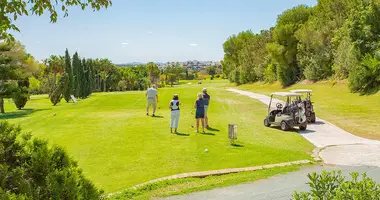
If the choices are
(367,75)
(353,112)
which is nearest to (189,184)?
(353,112)

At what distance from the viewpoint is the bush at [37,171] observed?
142 inches

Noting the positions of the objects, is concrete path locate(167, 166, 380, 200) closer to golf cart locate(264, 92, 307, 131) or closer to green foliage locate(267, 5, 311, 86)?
golf cart locate(264, 92, 307, 131)

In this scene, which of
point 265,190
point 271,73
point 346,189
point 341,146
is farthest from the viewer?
point 271,73

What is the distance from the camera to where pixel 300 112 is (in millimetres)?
16719

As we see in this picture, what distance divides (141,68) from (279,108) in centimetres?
11632

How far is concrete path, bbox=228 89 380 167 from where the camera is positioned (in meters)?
10.6

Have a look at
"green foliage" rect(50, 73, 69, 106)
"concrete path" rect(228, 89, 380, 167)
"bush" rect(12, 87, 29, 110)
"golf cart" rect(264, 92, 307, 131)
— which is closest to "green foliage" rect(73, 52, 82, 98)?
"green foliage" rect(50, 73, 69, 106)

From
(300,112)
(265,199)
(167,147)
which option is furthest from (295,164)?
→ (300,112)

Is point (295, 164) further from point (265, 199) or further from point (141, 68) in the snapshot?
point (141, 68)

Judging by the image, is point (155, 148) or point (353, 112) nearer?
point (155, 148)

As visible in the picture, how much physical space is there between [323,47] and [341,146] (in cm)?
3684

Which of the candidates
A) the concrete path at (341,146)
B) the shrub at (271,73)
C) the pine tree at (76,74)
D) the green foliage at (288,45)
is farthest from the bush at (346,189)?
the shrub at (271,73)

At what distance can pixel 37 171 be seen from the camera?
3824 mm

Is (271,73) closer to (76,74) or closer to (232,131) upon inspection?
(76,74)
